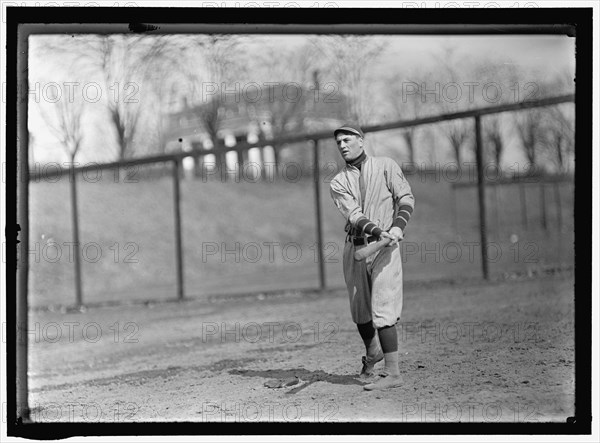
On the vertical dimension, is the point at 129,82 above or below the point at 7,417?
above

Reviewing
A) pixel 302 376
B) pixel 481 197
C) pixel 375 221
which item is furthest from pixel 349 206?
pixel 481 197

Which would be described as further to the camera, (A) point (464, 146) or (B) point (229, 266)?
(B) point (229, 266)

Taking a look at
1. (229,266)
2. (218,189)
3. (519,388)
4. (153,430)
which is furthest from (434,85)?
(218,189)

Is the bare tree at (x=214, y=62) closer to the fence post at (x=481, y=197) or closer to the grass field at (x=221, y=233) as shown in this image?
the fence post at (x=481, y=197)

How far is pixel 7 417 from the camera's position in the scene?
5164mm

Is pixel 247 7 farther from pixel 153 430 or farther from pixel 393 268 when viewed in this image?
pixel 153 430

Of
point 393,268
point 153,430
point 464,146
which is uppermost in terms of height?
point 464,146

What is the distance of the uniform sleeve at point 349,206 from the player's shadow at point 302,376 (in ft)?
3.74

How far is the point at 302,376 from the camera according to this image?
570 cm

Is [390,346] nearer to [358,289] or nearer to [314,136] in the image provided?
[358,289]

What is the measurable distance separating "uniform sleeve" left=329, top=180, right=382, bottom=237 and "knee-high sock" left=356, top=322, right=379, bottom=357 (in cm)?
66

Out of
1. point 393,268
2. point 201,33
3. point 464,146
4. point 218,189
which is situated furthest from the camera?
point 218,189

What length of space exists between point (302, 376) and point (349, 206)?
143cm

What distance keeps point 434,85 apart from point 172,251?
18241mm
